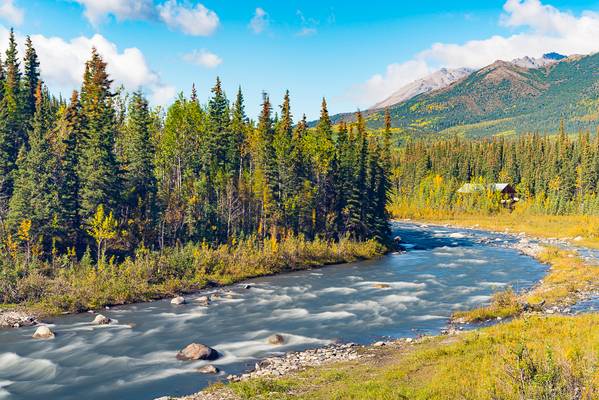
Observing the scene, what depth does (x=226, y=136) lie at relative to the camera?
74312 mm

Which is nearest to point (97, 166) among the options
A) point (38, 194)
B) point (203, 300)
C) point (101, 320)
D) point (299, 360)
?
point (38, 194)

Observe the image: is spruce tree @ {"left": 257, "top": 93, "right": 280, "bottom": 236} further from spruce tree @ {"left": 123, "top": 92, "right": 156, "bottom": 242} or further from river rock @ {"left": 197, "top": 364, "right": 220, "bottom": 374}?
river rock @ {"left": 197, "top": 364, "right": 220, "bottom": 374}

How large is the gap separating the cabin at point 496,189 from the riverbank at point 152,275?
324 ft

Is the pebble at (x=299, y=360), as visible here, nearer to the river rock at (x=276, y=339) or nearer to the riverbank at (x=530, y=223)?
the river rock at (x=276, y=339)

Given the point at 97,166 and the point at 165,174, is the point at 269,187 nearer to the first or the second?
the point at 165,174

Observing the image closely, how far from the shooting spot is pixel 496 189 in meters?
150

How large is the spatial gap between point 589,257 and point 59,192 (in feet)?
213

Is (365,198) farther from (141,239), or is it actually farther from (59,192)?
(59,192)

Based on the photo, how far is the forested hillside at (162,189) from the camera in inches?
1822

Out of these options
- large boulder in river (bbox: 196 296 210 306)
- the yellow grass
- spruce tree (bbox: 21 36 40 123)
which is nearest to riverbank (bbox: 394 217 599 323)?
the yellow grass

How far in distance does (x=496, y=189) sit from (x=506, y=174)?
55.7ft

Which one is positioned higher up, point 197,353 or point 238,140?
point 238,140

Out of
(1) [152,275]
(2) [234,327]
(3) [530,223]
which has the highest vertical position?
(1) [152,275]

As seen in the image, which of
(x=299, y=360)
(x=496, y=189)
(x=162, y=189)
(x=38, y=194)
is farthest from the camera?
(x=496, y=189)
